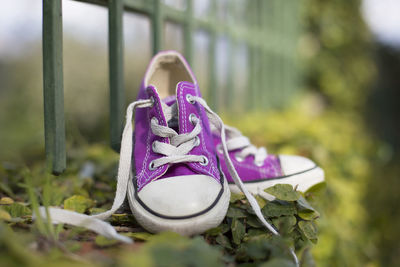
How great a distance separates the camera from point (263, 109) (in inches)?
206

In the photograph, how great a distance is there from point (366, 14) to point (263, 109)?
3898 mm

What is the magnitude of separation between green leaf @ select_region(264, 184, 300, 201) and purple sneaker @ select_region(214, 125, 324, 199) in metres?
0.14

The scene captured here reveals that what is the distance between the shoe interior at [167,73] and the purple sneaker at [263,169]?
318mm

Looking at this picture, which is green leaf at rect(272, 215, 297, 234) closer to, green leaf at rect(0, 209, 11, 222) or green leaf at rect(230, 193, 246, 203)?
green leaf at rect(230, 193, 246, 203)

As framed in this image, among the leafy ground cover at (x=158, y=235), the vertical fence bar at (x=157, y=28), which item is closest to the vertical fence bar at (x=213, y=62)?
the leafy ground cover at (x=158, y=235)

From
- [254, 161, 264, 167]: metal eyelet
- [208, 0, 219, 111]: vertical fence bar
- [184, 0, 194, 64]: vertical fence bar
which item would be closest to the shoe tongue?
[254, 161, 264, 167]: metal eyelet

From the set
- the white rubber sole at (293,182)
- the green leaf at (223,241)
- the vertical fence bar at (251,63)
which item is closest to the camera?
the green leaf at (223,241)

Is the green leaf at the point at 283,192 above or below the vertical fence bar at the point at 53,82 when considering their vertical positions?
below

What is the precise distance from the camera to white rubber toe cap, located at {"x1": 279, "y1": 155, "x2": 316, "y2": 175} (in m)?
1.59

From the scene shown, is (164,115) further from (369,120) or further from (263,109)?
(369,120)

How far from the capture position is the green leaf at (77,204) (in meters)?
1.35

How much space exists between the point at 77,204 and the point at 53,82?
53cm

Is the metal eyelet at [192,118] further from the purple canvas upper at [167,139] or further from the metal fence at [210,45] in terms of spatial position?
the metal fence at [210,45]

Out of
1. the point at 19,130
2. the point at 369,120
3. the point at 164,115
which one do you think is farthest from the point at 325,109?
the point at 164,115
